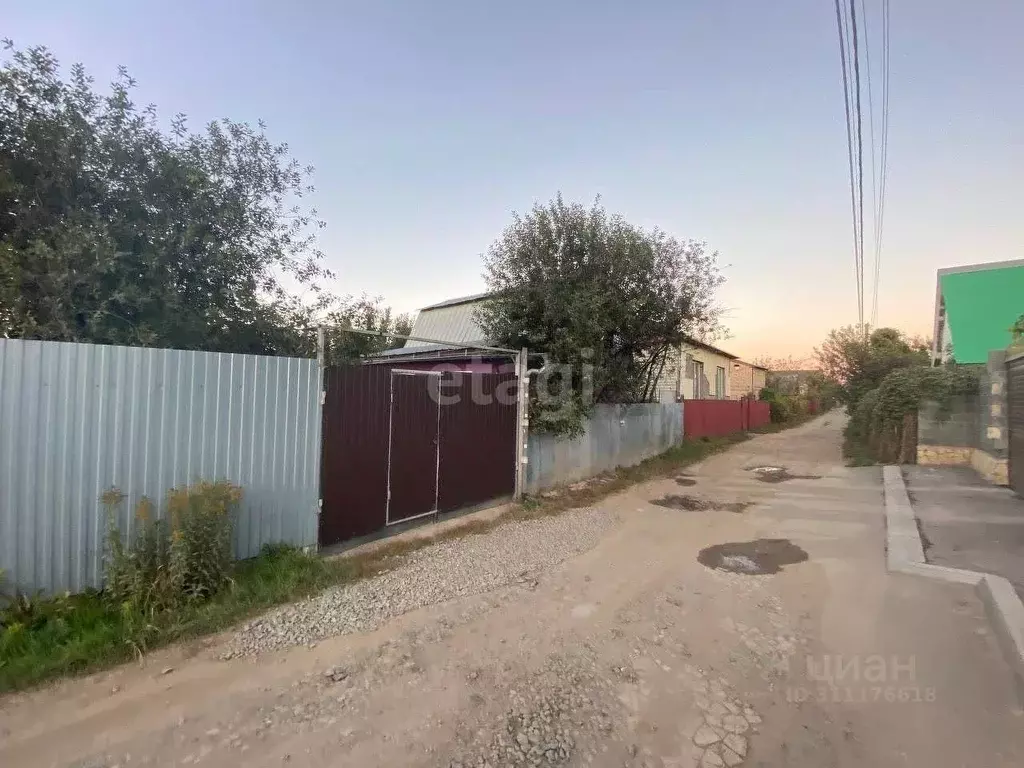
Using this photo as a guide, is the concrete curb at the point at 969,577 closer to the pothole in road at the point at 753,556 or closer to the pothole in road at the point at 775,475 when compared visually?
the pothole in road at the point at 753,556

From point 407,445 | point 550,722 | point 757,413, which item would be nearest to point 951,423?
point 407,445

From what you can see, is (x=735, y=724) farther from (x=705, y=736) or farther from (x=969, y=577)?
(x=969, y=577)

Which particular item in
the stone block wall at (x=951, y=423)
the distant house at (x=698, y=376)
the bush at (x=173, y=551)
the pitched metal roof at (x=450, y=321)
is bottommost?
the bush at (x=173, y=551)

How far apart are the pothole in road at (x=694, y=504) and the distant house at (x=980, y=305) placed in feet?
34.9

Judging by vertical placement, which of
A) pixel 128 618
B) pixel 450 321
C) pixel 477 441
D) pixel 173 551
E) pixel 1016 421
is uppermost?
pixel 450 321

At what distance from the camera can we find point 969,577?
15.1 ft

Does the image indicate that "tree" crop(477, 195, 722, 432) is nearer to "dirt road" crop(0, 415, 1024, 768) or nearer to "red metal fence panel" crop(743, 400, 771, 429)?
"dirt road" crop(0, 415, 1024, 768)

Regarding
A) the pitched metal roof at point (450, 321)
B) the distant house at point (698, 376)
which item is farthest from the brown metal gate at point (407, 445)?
the distant house at point (698, 376)

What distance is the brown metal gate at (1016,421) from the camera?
26.3 feet

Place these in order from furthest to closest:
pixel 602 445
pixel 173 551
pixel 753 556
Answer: pixel 602 445 → pixel 753 556 → pixel 173 551

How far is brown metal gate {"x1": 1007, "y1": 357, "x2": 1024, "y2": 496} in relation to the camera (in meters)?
8.03

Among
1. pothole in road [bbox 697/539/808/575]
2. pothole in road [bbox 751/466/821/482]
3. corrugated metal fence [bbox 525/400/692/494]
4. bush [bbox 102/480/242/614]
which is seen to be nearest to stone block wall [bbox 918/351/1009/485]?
pothole in road [bbox 751/466/821/482]

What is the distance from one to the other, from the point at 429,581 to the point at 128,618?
7.26 ft

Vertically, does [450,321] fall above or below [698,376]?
above
